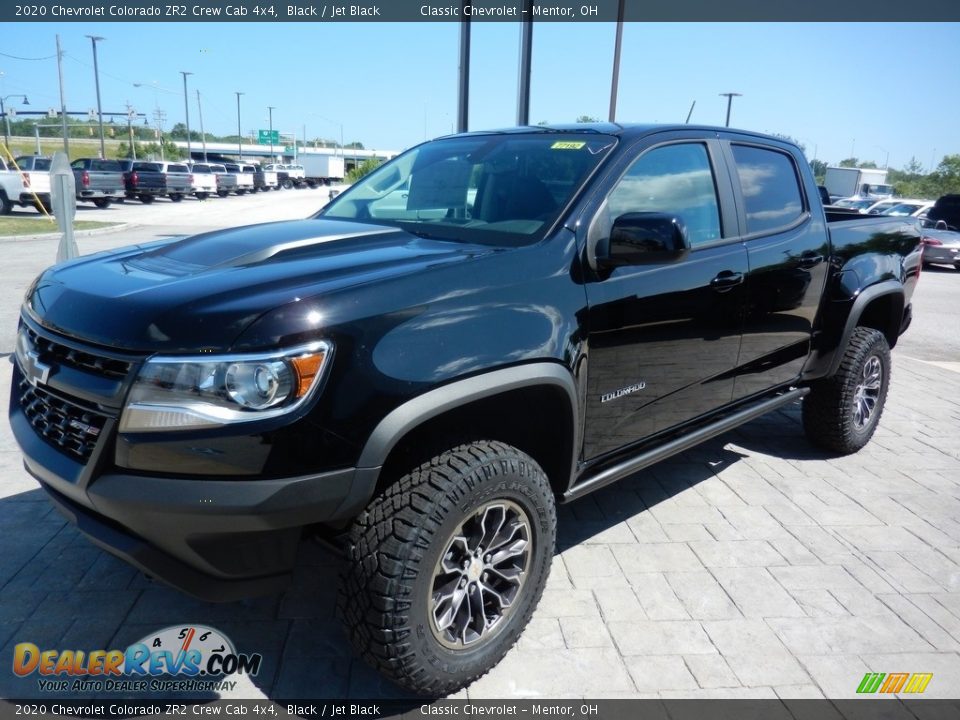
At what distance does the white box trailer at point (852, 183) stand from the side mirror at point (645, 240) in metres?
43.0

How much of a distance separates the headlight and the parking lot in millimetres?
1128

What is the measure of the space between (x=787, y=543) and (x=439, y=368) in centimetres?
240

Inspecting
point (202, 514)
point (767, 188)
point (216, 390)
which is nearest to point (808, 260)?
point (767, 188)

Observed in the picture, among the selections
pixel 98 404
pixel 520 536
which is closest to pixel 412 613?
pixel 520 536

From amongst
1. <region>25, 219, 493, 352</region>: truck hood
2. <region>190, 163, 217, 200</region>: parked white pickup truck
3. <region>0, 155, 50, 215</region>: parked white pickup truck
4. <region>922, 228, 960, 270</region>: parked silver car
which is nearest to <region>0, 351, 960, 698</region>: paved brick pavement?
<region>25, 219, 493, 352</region>: truck hood

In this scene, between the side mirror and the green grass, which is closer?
the side mirror

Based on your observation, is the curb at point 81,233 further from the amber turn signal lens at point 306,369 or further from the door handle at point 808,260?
the amber turn signal lens at point 306,369

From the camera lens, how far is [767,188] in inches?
159

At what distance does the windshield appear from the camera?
303 centimetres

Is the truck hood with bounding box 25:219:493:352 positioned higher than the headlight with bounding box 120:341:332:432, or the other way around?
the truck hood with bounding box 25:219:493:352

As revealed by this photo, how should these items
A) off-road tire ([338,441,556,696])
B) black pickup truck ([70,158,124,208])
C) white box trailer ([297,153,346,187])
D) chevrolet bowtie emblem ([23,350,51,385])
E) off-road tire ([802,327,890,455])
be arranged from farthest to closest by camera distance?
white box trailer ([297,153,346,187])
black pickup truck ([70,158,124,208])
off-road tire ([802,327,890,455])
chevrolet bowtie emblem ([23,350,51,385])
off-road tire ([338,441,556,696])

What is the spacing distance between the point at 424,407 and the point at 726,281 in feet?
6.18

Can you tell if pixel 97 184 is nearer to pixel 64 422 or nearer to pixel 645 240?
pixel 64 422

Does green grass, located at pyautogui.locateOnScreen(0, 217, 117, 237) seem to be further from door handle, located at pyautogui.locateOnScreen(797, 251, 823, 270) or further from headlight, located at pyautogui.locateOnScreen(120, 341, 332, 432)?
headlight, located at pyautogui.locateOnScreen(120, 341, 332, 432)
